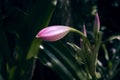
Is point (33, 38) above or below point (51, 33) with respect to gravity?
below

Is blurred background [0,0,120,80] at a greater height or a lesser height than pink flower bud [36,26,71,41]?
lesser

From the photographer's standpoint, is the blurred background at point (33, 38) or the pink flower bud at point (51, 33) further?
the blurred background at point (33, 38)

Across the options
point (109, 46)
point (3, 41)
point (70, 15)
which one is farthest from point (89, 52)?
point (109, 46)

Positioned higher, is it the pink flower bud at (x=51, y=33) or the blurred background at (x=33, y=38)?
the pink flower bud at (x=51, y=33)

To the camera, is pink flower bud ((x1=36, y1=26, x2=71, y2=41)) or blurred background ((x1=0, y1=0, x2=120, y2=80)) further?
blurred background ((x1=0, y1=0, x2=120, y2=80))

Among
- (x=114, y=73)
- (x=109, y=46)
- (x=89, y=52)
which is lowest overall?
(x=109, y=46)

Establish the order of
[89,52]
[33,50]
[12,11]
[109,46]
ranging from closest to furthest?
[89,52]
[33,50]
[12,11]
[109,46]

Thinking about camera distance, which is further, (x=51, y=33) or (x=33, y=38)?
(x=33, y=38)

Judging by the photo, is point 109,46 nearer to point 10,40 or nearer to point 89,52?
point 10,40
